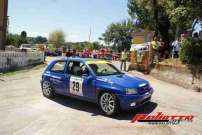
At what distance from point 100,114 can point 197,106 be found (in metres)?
3.55

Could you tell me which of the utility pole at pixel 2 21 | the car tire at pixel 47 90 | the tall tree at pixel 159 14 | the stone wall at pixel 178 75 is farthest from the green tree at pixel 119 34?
the car tire at pixel 47 90

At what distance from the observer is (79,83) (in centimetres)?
966

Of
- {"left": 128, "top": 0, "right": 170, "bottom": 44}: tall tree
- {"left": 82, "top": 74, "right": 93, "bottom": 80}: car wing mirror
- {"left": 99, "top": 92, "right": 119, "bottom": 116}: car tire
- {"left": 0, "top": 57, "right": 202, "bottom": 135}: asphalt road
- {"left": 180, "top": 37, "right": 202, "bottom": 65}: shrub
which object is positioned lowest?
{"left": 0, "top": 57, "right": 202, "bottom": 135}: asphalt road

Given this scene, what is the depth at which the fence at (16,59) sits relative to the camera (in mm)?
19578

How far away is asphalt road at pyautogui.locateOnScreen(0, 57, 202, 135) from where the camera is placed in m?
7.58

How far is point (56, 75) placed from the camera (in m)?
10.7

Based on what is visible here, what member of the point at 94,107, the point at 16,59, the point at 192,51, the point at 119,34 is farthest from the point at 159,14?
the point at 119,34

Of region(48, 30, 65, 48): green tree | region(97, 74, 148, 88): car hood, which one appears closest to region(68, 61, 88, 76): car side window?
region(97, 74, 148, 88): car hood

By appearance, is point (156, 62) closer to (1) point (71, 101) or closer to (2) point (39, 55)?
(1) point (71, 101)

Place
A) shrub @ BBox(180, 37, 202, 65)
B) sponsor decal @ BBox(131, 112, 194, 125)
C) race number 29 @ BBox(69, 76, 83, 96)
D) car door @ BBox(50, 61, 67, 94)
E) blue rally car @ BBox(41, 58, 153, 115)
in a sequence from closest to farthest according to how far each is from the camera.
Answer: sponsor decal @ BBox(131, 112, 194, 125) → blue rally car @ BBox(41, 58, 153, 115) → race number 29 @ BBox(69, 76, 83, 96) → car door @ BBox(50, 61, 67, 94) → shrub @ BBox(180, 37, 202, 65)

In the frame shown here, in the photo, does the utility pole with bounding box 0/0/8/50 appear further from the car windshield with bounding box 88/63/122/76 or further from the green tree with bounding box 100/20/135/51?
the green tree with bounding box 100/20/135/51

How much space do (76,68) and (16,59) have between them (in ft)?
42.3

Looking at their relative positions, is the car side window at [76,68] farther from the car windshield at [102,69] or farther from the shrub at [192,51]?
the shrub at [192,51]

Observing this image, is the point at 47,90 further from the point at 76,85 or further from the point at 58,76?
the point at 76,85
